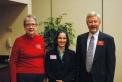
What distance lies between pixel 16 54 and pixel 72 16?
2.82 metres

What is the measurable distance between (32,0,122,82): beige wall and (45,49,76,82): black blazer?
89.6 inches

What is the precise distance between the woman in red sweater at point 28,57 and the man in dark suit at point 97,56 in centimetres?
55

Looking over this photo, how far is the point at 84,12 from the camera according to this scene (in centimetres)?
533

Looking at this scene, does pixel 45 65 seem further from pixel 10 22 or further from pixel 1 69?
pixel 10 22

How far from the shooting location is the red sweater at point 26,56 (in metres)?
2.78

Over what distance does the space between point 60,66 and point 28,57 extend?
0.47 m

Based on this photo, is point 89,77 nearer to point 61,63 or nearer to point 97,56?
point 97,56

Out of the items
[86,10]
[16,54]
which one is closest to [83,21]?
[86,10]

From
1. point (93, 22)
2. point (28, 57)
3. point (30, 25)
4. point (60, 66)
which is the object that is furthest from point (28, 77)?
point (93, 22)

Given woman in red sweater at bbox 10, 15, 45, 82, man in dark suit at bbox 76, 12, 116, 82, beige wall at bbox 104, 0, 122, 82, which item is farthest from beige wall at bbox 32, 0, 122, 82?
woman in red sweater at bbox 10, 15, 45, 82

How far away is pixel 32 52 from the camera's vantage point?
2.81 m

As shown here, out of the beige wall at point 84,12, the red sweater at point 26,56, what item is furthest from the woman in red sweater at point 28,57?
the beige wall at point 84,12

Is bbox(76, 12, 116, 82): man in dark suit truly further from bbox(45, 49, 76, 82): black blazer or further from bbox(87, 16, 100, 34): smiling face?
bbox(45, 49, 76, 82): black blazer

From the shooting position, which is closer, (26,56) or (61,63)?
(26,56)
